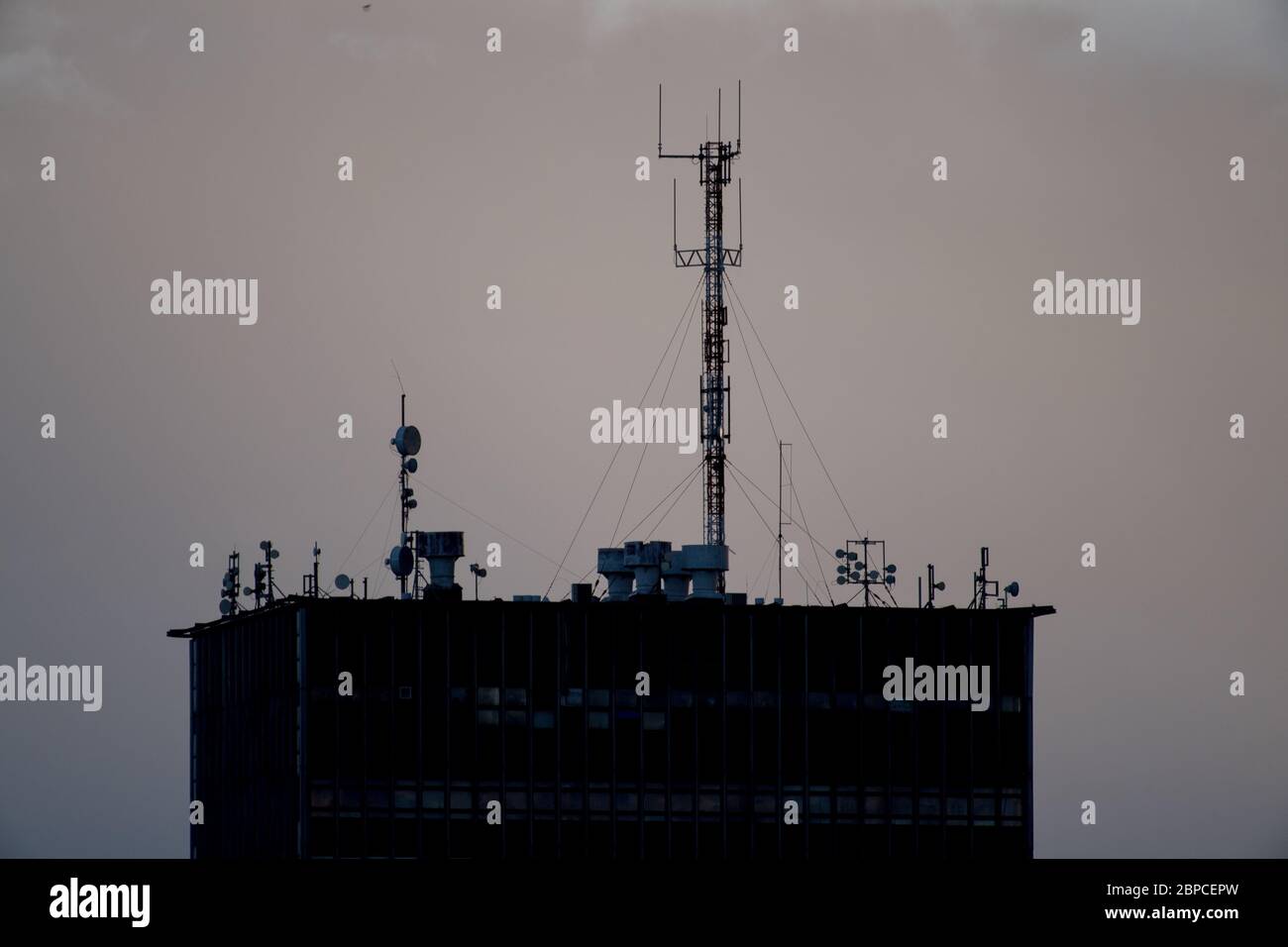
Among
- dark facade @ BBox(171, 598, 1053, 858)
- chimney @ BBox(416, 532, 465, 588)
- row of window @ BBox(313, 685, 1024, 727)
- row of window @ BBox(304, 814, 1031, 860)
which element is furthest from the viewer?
chimney @ BBox(416, 532, 465, 588)

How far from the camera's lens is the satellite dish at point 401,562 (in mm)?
152625

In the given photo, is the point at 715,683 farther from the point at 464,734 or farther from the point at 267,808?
the point at 267,808

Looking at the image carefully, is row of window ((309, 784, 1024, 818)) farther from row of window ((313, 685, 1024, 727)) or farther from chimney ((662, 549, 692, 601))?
chimney ((662, 549, 692, 601))

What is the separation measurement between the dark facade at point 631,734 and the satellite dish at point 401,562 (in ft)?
5.82

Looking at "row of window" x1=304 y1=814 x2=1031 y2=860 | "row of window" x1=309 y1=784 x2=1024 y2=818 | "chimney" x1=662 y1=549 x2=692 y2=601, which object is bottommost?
"row of window" x1=304 y1=814 x2=1031 y2=860

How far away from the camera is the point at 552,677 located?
152375 millimetres

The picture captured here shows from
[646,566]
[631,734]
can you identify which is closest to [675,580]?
[646,566]

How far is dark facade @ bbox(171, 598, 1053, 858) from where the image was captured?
492 ft

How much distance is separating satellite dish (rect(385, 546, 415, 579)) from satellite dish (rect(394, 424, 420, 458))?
14.2 feet

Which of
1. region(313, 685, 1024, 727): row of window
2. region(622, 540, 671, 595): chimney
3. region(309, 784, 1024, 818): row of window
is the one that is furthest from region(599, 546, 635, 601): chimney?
region(309, 784, 1024, 818): row of window

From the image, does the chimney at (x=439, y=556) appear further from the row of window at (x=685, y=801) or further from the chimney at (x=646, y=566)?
the row of window at (x=685, y=801)

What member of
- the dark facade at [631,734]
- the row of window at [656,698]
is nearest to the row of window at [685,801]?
the dark facade at [631,734]
